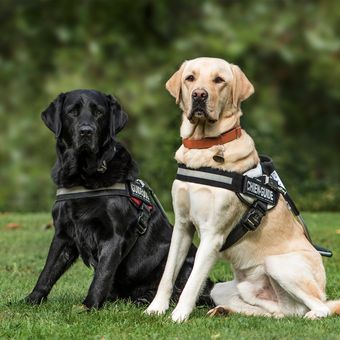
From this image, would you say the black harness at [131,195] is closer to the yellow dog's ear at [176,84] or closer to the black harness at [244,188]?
the black harness at [244,188]

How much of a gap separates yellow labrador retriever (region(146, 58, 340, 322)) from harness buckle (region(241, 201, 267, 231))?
0.05 metres

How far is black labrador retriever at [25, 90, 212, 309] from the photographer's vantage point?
16.8 ft

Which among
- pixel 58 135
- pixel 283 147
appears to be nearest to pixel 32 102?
pixel 283 147

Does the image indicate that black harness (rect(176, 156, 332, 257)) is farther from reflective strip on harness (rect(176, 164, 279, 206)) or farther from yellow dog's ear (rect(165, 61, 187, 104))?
yellow dog's ear (rect(165, 61, 187, 104))

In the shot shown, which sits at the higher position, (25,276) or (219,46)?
(219,46)

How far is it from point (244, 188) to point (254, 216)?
21cm

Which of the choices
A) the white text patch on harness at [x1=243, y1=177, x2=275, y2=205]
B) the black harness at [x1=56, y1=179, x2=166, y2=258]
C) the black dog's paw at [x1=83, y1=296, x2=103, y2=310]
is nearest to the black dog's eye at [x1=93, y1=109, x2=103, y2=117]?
the black harness at [x1=56, y1=179, x2=166, y2=258]

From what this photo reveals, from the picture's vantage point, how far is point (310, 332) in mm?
4391

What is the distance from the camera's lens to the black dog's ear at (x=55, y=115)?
520 centimetres

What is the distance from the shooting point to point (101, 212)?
5102mm

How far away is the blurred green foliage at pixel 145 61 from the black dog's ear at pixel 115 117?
21.9ft

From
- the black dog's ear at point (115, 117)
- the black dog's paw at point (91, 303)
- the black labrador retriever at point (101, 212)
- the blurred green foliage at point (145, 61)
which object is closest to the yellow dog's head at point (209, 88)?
the black dog's ear at point (115, 117)

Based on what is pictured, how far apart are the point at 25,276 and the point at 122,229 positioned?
1.86 metres

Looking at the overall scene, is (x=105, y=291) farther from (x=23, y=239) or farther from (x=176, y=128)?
(x=176, y=128)
